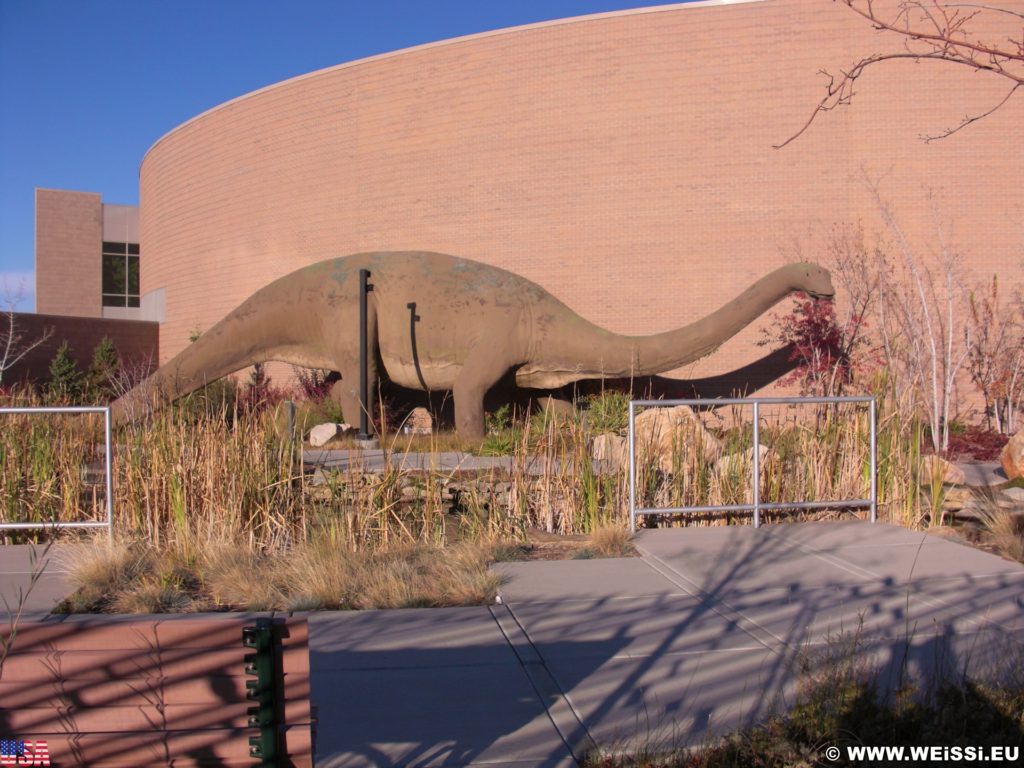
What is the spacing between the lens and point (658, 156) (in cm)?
1988

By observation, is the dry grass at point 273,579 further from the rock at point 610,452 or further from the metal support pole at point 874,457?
the metal support pole at point 874,457

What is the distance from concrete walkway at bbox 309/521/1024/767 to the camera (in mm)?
3676

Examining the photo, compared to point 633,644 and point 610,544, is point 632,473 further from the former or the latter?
point 633,644

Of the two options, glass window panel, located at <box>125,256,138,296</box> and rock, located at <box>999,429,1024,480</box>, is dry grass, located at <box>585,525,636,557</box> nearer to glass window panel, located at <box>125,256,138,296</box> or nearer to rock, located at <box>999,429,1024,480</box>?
rock, located at <box>999,429,1024,480</box>

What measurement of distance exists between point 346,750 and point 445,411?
16.5 m

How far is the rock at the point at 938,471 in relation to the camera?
873 cm

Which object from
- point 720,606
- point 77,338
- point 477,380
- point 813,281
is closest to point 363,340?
point 477,380

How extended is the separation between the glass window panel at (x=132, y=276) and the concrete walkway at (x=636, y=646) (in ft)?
120

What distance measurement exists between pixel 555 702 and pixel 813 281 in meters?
9.75

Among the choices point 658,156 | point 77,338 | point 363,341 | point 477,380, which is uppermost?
point 658,156

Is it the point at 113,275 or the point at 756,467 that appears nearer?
the point at 756,467

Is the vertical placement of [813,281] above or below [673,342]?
above

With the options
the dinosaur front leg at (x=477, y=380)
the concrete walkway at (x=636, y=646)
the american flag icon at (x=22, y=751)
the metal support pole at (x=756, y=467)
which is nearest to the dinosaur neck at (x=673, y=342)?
the dinosaur front leg at (x=477, y=380)

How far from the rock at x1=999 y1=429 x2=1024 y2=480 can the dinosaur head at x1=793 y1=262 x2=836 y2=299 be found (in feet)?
10.2
